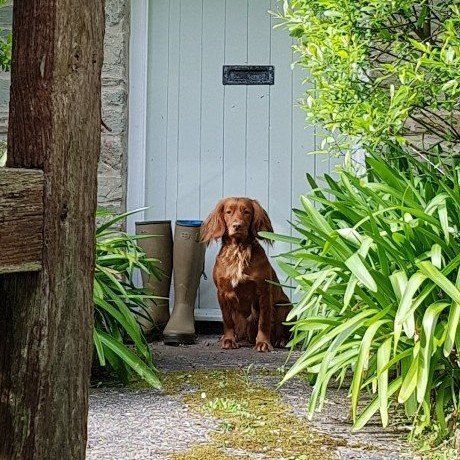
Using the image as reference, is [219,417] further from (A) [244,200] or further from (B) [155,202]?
(B) [155,202]

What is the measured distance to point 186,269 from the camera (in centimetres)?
561

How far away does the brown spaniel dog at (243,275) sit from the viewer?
5.23 meters

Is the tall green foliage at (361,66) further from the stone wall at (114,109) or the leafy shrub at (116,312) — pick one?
the stone wall at (114,109)

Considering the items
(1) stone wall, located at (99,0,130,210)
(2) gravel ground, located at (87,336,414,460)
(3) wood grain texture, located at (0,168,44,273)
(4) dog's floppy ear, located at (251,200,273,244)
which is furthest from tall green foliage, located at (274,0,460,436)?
(1) stone wall, located at (99,0,130,210)

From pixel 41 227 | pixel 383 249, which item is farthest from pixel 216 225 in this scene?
pixel 41 227

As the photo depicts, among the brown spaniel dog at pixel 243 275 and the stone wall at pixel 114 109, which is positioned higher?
the stone wall at pixel 114 109

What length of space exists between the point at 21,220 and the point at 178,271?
4268 mm

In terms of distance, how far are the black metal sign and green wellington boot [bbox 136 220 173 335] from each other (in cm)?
98

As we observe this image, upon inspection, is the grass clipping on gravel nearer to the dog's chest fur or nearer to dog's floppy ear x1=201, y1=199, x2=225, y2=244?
the dog's chest fur

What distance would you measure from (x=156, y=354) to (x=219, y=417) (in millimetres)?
1632

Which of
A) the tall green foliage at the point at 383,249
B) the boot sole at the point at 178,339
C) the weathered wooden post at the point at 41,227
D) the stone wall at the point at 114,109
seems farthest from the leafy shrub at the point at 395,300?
the stone wall at the point at 114,109

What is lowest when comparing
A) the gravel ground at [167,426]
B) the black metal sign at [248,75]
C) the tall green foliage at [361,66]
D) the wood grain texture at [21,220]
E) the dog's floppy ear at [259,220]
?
the gravel ground at [167,426]

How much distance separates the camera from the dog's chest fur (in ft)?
17.4

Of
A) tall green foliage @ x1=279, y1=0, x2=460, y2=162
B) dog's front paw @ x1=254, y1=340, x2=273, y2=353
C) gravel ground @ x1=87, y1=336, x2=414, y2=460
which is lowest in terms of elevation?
gravel ground @ x1=87, y1=336, x2=414, y2=460
